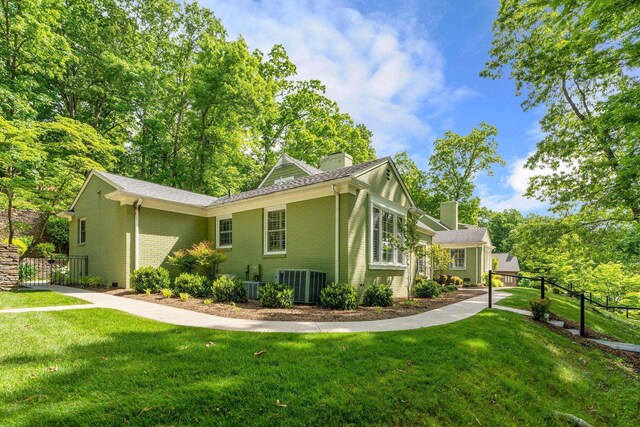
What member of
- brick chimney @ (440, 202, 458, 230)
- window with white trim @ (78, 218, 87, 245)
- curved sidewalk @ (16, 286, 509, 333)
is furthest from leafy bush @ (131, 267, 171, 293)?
brick chimney @ (440, 202, 458, 230)

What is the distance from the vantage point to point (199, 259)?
11.6m

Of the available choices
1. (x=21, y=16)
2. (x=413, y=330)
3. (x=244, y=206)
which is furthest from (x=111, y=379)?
(x=21, y=16)

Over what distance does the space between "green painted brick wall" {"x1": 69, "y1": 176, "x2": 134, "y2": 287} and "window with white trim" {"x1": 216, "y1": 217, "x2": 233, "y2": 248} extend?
11.1 feet

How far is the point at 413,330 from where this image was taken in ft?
20.1

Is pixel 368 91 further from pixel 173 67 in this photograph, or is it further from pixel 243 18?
pixel 173 67

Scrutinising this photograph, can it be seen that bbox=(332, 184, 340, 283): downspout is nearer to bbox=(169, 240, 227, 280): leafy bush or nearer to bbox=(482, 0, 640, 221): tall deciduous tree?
bbox=(169, 240, 227, 280): leafy bush

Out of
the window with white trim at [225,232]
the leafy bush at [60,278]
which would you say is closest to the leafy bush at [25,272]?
the leafy bush at [60,278]

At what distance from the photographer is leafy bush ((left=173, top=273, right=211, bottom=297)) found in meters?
10.5

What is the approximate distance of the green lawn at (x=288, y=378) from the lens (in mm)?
3049

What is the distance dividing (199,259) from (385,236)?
7.10 metres

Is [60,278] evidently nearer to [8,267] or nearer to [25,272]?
[25,272]

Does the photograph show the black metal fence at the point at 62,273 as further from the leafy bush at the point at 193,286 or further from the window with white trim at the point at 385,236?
the window with white trim at the point at 385,236

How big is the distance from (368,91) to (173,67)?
2013cm

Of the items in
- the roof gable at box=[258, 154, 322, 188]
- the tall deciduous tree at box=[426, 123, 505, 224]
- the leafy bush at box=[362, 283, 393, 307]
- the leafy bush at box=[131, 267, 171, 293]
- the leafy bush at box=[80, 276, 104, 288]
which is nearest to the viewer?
the leafy bush at box=[362, 283, 393, 307]
